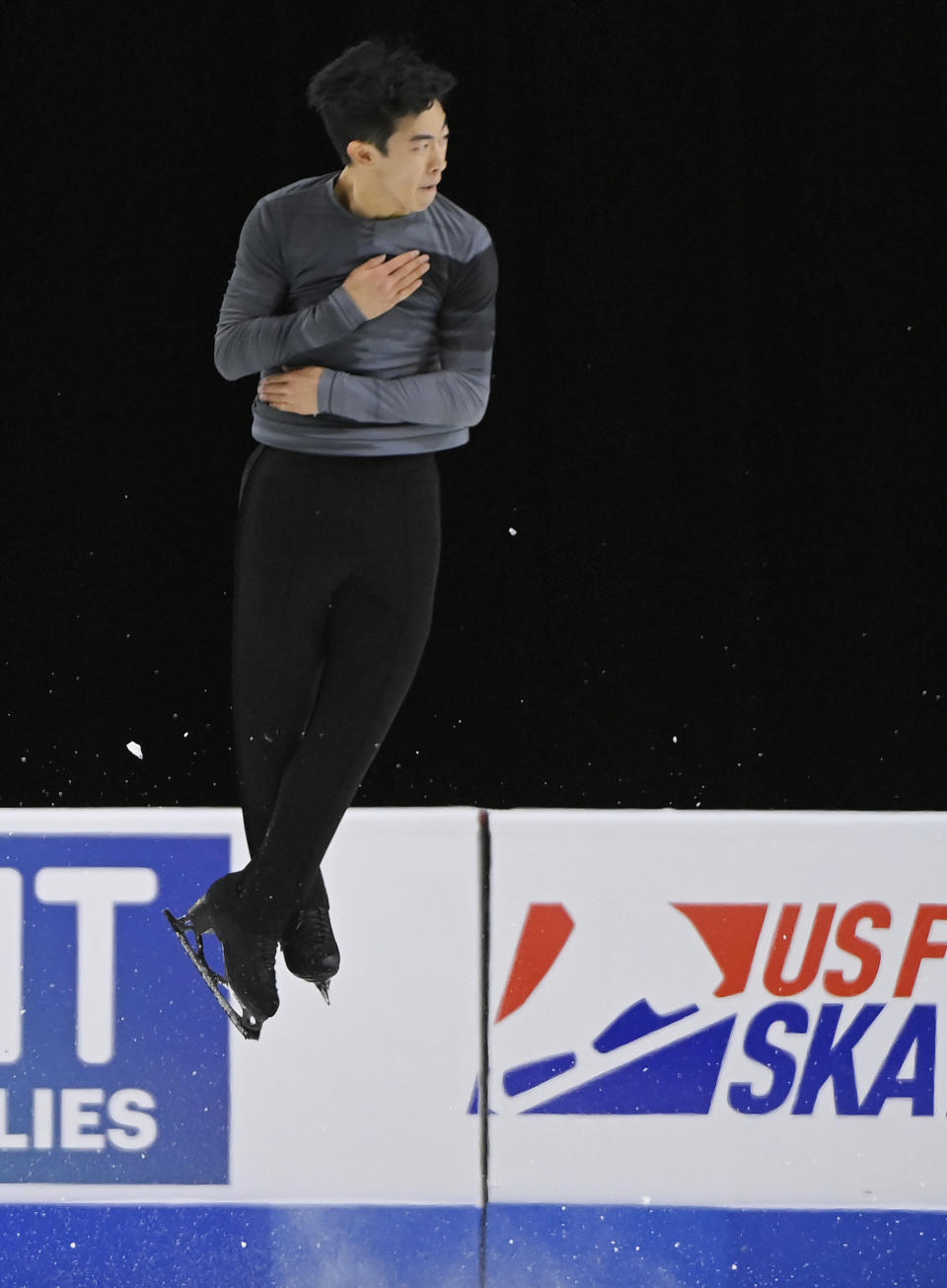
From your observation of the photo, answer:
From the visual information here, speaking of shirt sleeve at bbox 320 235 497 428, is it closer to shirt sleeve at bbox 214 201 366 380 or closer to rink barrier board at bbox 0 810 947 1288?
shirt sleeve at bbox 214 201 366 380

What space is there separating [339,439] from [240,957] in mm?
827

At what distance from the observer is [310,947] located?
280 centimetres

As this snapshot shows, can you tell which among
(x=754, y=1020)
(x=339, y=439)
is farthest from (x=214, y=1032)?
(x=339, y=439)

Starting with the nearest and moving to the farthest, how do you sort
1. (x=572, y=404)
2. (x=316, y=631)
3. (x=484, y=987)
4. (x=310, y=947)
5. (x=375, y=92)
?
(x=375, y=92) < (x=316, y=631) < (x=310, y=947) < (x=484, y=987) < (x=572, y=404)

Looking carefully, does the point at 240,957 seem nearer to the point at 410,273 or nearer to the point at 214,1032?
the point at 214,1032

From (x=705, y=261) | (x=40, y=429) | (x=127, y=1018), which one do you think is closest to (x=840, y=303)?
(x=705, y=261)

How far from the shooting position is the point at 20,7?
323 cm

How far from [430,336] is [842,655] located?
1223 mm

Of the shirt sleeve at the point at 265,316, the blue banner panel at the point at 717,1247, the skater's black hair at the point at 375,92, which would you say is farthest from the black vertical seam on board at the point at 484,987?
the skater's black hair at the point at 375,92

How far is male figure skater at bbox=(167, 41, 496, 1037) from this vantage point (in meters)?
2.61

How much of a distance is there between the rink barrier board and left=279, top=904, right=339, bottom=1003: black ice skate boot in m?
0.23

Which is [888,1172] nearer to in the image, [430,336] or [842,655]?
[842,655]

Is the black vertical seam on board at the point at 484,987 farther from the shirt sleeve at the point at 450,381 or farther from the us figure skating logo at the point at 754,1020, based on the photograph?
the shirt sleeve at the point at 450,381

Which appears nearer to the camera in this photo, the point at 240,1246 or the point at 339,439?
the point at 339,439
